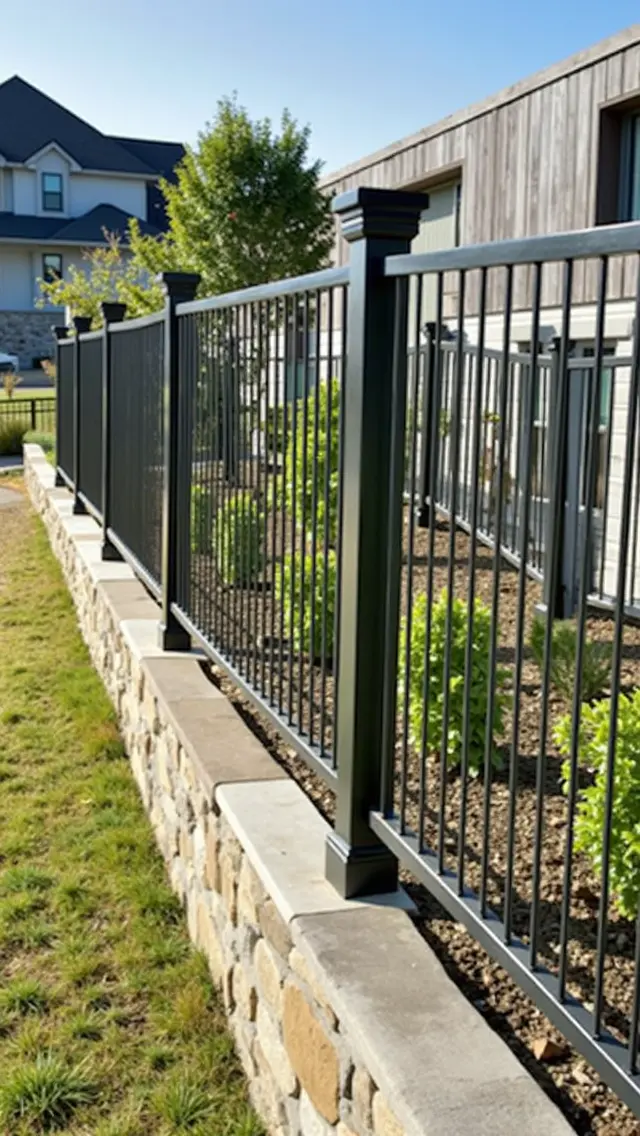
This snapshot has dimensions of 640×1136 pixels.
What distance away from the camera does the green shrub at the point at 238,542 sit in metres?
4.38

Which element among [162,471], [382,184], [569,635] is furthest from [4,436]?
[569,635]

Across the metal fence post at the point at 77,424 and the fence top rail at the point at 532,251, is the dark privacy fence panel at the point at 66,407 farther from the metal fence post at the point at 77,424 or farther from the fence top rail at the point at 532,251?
the fence top rail at the point at 532,251

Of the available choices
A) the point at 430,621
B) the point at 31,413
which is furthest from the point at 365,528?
the point at 31,413

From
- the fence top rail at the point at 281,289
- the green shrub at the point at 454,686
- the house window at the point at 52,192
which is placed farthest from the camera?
the house window at the point at 52,192

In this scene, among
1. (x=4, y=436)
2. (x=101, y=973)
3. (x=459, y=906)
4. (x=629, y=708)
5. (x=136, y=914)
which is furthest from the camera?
(x=4, y=436)

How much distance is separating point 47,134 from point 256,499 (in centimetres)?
4429

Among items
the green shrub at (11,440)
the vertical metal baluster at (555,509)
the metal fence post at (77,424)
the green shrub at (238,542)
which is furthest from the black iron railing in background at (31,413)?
the vertical metal baluster at (555,509)

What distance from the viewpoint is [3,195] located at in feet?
145

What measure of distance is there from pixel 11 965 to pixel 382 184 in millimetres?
11609

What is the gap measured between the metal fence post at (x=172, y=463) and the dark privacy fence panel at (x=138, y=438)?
0.34 meters

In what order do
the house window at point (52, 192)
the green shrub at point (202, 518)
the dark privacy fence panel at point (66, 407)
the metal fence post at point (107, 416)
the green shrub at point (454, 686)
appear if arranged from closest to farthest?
Result: the green shrub at point (454, 686)
the green shrub at point (202, 518)
the metal fence post at point (107, 416)
the dark privacy fence panel at point (66, 407)
the house window at point (52, 192)

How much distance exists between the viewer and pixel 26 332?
1737 inches

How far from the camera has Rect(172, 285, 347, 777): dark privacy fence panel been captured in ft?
11.8

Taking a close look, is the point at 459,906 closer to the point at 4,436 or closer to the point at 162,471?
the point at 162,471
